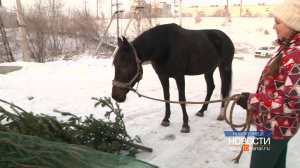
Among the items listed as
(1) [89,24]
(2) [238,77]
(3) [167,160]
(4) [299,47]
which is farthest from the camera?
(1) [89,24]

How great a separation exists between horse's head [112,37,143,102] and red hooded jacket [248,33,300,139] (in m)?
1.94

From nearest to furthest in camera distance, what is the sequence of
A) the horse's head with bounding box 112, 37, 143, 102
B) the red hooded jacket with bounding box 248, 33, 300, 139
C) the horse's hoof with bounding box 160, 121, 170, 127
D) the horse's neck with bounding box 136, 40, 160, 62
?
the red hooded jacket with bounding box 248, 33, 300, 139
the horse's head with bounding box 112, 37, 143, 102
the horse's neck with bounding box 136, 40, 160, 62
the horse's hoof with bounding box 160, 121, 170, 127

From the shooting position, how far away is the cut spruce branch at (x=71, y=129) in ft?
9.62

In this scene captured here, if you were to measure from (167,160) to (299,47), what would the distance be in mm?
2136

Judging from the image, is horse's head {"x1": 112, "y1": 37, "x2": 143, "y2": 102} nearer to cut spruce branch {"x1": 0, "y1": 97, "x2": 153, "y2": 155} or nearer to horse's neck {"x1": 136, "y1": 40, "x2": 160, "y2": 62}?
horse's neck {"x1": 136, "y1": 40, "x2": 160, "y2": 62}

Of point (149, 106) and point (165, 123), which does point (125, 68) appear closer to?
point (165, 123)

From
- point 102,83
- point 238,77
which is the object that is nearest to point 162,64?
point 102,83

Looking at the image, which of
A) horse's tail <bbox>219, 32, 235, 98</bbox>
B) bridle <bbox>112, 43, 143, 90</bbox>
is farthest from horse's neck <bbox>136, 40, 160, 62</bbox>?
horse's tail <bbox>219, 32, 235, 98</bbox>

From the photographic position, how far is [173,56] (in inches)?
166

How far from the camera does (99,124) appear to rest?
11.7 ft

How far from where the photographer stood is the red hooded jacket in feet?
6.09

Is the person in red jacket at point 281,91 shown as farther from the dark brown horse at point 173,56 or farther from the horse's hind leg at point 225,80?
the horse's hind leg at point 225,80

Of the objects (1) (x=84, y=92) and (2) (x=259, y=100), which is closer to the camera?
(2) (x=259, y=100)

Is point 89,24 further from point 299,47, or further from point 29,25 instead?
point 299,47
